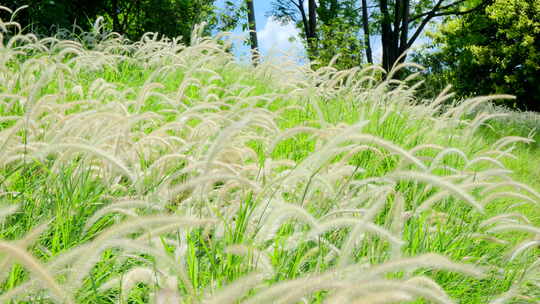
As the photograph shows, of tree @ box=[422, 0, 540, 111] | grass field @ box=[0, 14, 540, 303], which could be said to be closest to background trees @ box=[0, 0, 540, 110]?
tree @ box=[422, 0, 540, 111]

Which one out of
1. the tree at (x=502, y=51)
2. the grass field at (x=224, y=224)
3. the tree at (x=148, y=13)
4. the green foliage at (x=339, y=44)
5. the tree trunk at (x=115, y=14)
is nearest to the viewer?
the grass field at (x=224, y=224)

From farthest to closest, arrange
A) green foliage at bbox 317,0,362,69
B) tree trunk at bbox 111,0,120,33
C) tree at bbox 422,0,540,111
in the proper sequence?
tree at bbox 422,0,540,111
green foliage at bbox 317,0,362,69
tree trunk at bbox 111,0,120,33

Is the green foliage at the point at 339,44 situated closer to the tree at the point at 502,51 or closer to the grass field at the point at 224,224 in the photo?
the tree at the point at 502,51

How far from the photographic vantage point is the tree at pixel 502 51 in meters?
17.0

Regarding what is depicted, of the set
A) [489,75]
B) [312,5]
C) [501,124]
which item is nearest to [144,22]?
[501,124]

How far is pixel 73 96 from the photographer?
3.39 m

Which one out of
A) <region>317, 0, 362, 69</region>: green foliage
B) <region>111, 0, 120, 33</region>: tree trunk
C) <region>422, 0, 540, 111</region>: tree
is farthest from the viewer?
<region>422, 0, 540, 111</region>: tree

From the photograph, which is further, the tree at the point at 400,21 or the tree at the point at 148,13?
the tree at the point at 400,21

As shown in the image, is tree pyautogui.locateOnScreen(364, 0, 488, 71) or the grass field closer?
the grass field

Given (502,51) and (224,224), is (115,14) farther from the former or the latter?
(502,51)

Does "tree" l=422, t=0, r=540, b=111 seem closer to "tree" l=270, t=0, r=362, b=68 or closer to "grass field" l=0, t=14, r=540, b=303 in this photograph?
"tree" l=270, t=0, r=362, b=68

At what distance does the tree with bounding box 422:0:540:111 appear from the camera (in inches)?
669

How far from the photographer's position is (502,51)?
17594 millimetres

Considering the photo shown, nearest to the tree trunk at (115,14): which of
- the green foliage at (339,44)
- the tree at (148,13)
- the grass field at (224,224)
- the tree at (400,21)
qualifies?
the tree at (148,13)
